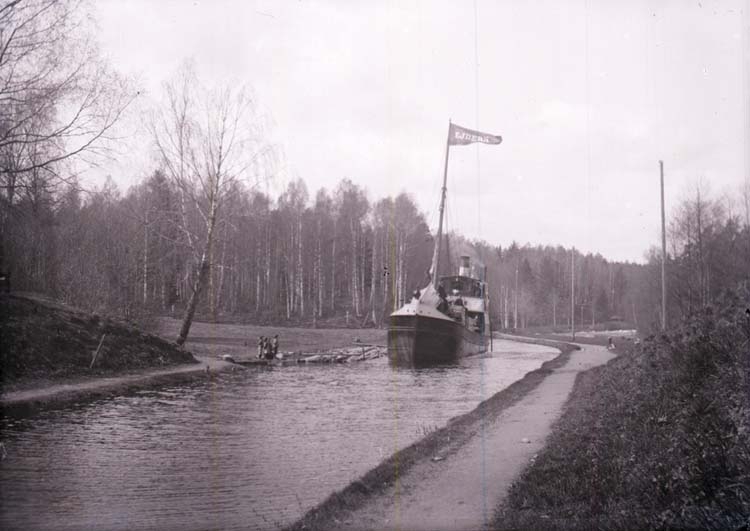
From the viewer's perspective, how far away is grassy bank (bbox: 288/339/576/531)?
5680 mm

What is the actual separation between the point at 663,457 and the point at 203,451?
655 centimetres

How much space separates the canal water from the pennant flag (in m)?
15.0

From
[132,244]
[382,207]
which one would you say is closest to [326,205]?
[382,207]

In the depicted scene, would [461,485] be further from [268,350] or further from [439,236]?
[439,236]

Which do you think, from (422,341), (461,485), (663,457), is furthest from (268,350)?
(663,457)

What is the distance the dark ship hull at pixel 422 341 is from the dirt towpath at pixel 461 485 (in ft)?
59.0

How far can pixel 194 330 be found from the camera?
38.9 meters

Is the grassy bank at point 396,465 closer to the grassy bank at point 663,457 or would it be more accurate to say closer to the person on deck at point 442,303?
the grassy bank at point 663,457

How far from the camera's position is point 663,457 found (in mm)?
5680

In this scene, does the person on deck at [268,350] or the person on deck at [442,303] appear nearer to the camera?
the person on deck at [268,350]

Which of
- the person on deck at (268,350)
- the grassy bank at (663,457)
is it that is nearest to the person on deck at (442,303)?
the person on deck at (268,350)

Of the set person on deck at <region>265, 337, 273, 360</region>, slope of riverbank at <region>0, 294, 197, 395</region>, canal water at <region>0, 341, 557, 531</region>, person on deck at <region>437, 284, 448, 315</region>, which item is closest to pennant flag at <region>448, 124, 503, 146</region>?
person on deck at <region>437, 284, 448, 315</region>

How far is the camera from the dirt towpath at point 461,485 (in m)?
5.44

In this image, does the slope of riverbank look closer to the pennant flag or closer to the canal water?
the canal water
